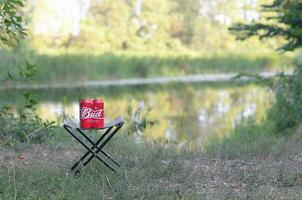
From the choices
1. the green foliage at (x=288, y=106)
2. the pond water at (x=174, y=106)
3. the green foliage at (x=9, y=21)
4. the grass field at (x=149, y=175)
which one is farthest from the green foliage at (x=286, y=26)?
the green foliage at (x=9, y=21)

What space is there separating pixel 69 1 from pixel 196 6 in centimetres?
1567

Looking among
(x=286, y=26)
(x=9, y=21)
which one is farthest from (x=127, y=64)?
(x=9, y=21)

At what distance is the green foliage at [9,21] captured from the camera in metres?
6.65

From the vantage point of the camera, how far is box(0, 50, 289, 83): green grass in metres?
26.1

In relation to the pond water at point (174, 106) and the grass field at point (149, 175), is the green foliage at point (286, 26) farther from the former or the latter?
the grass field at point (149, 175)

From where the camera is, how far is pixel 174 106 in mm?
20625

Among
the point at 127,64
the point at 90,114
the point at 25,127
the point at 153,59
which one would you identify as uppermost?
the point at 90,114

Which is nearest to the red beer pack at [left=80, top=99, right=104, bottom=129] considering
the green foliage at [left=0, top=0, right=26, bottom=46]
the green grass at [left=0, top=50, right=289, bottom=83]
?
the green foliage at [left=0, top=0, right=26, bottom=46]

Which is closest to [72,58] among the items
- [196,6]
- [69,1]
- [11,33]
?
[69,1]

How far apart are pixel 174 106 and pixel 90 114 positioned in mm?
14911

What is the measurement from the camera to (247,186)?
5914 mm

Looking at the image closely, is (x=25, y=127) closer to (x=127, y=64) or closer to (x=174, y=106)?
(x=174, y=106)

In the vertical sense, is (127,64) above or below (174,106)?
above

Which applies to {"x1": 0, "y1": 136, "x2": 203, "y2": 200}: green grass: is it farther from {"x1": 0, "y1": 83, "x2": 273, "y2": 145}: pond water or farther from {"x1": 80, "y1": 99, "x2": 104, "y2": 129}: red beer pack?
{"x1": 0, "y1": 83, "x2": 273, "y2": 145}: pond water
